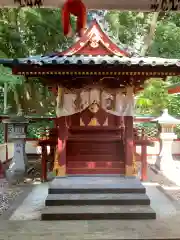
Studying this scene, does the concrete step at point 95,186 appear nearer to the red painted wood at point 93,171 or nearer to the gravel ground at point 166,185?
the red painted wood at point 93,171

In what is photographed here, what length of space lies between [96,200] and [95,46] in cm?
403

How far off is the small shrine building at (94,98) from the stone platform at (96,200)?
626 millimetres

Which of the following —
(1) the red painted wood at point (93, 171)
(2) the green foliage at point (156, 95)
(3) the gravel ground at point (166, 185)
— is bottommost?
(3) the gravel ground at point (166, 185)

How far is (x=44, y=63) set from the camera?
25.3 feet

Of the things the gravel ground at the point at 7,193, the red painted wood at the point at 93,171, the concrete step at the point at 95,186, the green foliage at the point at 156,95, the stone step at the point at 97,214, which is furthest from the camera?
the green foliage at the point at 156,95

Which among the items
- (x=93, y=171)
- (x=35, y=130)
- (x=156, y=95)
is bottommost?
(x=93, y=171)

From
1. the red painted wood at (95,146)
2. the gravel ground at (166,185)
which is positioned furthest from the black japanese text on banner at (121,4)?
the gravel ground at (166,185)

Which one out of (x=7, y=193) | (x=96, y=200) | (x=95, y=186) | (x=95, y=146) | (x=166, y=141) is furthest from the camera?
(x=166, y=141)

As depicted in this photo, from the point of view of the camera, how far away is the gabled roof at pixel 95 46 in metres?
8.74

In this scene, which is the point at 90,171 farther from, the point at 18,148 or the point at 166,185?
the point at 18,148

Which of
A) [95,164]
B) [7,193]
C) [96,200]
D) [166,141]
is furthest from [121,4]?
[166,141]

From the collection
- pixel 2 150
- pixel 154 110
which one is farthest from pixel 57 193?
pixel 154 110

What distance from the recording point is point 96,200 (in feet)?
25.3

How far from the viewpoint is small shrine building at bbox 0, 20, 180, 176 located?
801 centimetres
